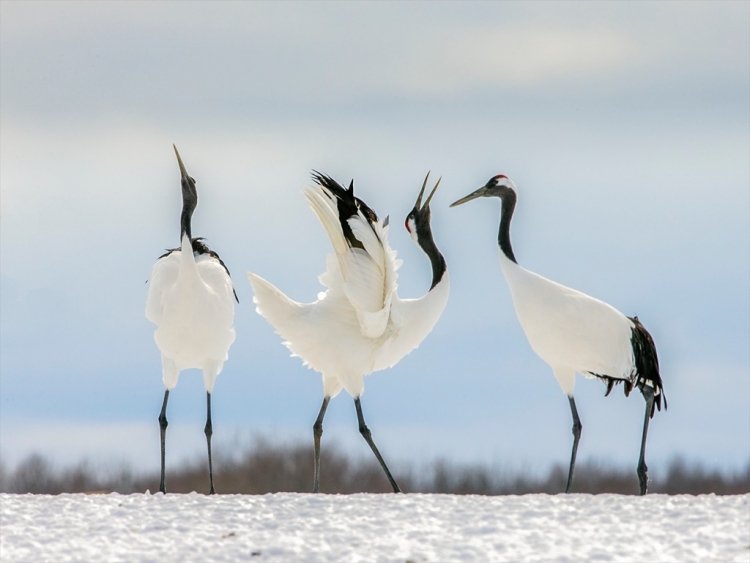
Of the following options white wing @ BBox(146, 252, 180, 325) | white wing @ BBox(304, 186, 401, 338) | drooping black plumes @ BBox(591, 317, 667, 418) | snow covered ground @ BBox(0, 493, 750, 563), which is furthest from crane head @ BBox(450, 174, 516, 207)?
snow covered ground @ BBox(0, 493, 750, 563)

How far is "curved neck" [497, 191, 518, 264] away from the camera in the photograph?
13094mm

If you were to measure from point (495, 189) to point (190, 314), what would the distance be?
3975 millimetres

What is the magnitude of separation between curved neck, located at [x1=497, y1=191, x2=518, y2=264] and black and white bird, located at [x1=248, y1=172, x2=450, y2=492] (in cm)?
84

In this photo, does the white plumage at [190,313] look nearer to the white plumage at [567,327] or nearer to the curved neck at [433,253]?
the curved neck at [433,253]

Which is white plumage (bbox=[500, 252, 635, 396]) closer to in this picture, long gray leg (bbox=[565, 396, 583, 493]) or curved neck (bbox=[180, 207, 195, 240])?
long gray leg (bbox=[565, 396, 583, 493])

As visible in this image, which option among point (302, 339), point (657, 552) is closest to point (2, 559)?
point (302, 339)

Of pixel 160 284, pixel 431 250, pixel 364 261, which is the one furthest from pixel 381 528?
pixel 160 284

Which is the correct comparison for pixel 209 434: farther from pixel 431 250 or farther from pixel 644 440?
pixel 644 440

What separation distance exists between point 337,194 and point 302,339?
1.62m

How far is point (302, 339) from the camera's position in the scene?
1184 centimetres

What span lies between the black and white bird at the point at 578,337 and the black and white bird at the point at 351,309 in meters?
0.90

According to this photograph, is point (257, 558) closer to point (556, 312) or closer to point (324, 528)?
point (324, 528)

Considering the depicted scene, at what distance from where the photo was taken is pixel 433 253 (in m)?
12.9

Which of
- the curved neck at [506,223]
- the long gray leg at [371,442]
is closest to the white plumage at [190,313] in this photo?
the long gray leg at [371,442]
